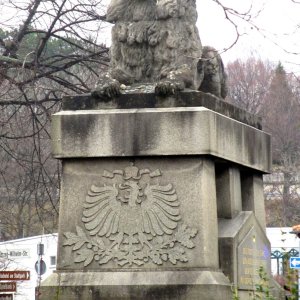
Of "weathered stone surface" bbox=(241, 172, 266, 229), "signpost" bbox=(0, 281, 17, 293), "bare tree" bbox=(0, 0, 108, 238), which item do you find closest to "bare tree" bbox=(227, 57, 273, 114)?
"signpost" bbox=(0, 281, 17, 293)

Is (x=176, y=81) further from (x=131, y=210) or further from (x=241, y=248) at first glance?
(x=241, y=248)

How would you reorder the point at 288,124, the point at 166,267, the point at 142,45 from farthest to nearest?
the point at 288,124
the point at 142,45
the point at 166,267

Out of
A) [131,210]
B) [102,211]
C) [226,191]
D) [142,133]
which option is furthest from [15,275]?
[142,133]

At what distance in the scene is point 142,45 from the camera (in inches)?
454

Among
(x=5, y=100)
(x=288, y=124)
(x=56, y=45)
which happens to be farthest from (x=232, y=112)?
(x=288, y=124)

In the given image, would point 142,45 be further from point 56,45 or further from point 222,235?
point 56,45

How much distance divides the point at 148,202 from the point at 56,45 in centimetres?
1106

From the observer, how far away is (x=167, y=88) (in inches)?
428

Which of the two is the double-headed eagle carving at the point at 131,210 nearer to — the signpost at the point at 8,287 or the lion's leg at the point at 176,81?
the lion's leg at the point at 176,81

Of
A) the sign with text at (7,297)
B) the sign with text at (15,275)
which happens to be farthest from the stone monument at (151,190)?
the sign with text at (7,297)

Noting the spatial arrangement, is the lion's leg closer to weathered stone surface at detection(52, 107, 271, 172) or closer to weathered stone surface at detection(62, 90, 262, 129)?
weathered stone surface at detection(62, 90, 262, 129)

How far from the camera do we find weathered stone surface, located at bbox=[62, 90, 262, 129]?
1093cm

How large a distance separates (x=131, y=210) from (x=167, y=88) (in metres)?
1.03

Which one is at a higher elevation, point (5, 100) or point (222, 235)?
point (5, 100)
